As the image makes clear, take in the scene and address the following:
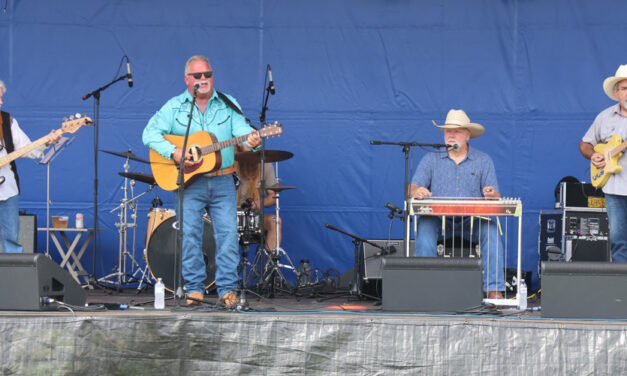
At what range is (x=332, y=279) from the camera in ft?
23.2

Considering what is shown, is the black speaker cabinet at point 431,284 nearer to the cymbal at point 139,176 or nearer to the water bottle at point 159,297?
the water bottle at point 159,297

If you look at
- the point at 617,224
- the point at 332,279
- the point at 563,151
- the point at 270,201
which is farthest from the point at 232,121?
the point at 563,151

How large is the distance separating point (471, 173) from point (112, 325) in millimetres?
2948

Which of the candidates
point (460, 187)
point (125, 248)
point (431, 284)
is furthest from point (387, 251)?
point (125, 248)

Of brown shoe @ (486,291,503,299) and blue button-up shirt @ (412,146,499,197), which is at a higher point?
blue button-up shirt @ (412,146,499,197)

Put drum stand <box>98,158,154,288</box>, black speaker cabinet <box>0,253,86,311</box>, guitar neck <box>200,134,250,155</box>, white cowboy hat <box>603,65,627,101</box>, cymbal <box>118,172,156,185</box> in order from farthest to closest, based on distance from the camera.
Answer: drum stand <box>98,158,154,288</box> < cymbal <box>118,172,156,185</box> < white cowboy hat <box>603,65,627,101</box> < guitar neck <box>200,134,250,155</box> < black speaker cabinet <box>0,253,86,311</box>

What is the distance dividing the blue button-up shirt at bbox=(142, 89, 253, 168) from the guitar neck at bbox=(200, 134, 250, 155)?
0.12 m

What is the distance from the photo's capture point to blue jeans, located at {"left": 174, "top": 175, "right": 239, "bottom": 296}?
5379mm

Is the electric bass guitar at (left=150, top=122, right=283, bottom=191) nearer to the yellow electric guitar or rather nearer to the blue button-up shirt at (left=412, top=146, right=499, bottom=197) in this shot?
the blue button-up shirt at (left=412, top=146, right=499, bottom=197)

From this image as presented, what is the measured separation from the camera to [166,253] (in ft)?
21.6

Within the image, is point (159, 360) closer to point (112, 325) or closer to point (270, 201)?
point (112, 325)

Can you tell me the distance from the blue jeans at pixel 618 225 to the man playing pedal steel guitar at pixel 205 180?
268 centimetres

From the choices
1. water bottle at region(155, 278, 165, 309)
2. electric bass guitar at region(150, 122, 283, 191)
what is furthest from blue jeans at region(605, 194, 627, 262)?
water bottle at region(155, 278, 165, 309)

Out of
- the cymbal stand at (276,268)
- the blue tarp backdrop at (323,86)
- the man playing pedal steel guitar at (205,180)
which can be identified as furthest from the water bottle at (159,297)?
the blue tarp backdrop at (323,86)
